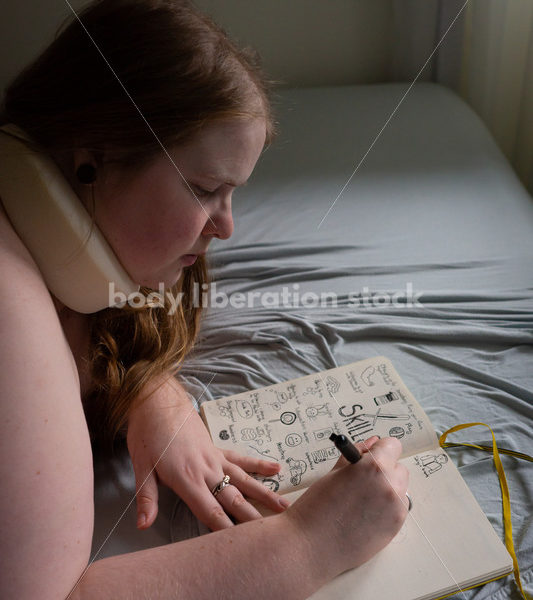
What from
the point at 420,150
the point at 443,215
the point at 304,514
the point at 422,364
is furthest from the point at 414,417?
the point at 420,150

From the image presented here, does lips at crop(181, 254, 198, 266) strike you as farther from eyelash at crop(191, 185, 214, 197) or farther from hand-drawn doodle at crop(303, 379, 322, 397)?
hand-drawn doodle at crop(303, 379, 322, 397)

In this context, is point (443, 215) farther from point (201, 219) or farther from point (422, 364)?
point (201, 219)

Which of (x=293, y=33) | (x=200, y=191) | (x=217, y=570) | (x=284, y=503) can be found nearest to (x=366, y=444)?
(x=284, y=503)

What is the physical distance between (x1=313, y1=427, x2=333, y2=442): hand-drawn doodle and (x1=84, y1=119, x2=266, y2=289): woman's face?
0.28m

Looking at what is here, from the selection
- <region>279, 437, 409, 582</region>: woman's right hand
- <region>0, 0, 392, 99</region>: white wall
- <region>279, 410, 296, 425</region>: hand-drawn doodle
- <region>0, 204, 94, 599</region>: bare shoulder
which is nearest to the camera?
<region>0, 204, 94, 599</region>: bare shoulder

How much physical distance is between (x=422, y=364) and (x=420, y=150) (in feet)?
2.17

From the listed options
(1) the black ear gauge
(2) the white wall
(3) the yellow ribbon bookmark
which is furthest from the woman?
(2) the white wall

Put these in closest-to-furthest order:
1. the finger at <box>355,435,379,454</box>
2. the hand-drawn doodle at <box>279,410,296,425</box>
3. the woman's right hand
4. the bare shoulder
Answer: the bare shoulder, the woman's right hand, the finger at <box>355,435,379,454</box>, the hand-drawn doodle at <box>279,410,296,425</box>

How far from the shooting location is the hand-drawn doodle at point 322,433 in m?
0.77

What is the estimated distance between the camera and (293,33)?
5.62ft

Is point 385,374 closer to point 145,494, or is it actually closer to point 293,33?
point 145,494

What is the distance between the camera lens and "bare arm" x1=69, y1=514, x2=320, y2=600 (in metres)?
0.54

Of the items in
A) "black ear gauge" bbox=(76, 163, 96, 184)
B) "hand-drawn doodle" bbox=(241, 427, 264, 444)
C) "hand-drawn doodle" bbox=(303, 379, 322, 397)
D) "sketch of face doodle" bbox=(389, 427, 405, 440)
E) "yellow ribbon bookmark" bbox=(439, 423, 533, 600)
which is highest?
"black ear gauge" bbox=(76, 163, 96, 184)

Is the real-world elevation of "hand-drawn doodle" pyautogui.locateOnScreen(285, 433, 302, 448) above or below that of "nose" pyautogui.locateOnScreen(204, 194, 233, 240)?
below
